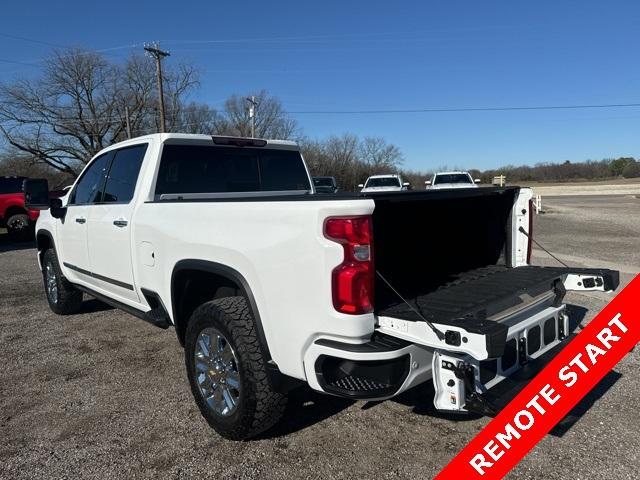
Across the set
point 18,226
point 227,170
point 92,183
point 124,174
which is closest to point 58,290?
point 92,183

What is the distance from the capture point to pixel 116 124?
45469mm

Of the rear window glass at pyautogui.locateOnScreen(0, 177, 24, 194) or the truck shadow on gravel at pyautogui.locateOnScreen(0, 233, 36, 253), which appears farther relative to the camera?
the rear window glass at pyautogui.locateOnScreen(0, 177, 24, 194)

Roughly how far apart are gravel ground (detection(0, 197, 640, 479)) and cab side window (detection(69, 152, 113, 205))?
1.57 metres

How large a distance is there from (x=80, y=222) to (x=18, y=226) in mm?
12760

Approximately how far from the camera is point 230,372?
3.07m

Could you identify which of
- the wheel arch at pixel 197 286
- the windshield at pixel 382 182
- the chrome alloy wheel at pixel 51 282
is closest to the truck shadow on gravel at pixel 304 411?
the wheel arch at pixel 197 286

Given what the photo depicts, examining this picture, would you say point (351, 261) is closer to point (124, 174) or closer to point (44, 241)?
point (124, 174)

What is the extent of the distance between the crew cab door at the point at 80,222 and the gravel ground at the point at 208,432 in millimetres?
934

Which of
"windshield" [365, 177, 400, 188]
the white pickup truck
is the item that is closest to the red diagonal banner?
the white pickup truck

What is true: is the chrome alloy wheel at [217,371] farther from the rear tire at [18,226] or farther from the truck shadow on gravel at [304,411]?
the rear tire at [18,226]

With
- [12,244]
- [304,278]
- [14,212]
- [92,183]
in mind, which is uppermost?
[92,183]

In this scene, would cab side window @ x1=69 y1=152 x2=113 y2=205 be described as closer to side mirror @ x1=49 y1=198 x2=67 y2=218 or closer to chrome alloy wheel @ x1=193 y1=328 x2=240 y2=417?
side mirror @ x1=49 y1=198 x2=67 y2=218

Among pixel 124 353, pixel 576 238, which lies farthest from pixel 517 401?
pixel 576 238

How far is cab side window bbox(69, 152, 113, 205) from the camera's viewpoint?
4.90m
